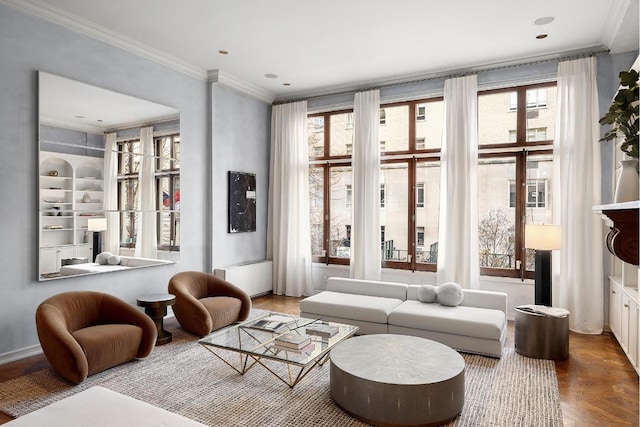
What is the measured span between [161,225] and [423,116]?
12.7 ft

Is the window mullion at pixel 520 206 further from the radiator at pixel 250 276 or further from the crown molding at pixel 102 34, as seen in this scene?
the crown molding at pixel 102 34

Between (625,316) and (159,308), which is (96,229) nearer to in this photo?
(159,308)

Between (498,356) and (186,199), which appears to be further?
(186,199)

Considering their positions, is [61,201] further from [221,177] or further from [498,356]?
[498,356]

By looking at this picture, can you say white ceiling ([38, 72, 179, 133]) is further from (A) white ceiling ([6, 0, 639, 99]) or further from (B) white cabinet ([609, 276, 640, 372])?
(B) white cabinet ([609, 276, 640, 372])

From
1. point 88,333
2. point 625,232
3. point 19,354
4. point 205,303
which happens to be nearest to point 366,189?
point 205,303

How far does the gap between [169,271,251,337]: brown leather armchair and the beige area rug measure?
0.55 meters

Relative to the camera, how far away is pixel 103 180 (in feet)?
14.1

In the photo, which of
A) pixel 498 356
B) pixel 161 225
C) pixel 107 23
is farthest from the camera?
pixel 161 225

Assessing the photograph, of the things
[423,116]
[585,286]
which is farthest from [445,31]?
[585,286]

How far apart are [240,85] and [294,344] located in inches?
168

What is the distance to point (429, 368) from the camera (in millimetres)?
2730

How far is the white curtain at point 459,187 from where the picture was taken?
16.9ft

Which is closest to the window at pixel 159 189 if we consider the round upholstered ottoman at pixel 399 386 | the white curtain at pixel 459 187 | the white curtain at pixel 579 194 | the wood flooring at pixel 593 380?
the wood flooring at pixel 593 380
